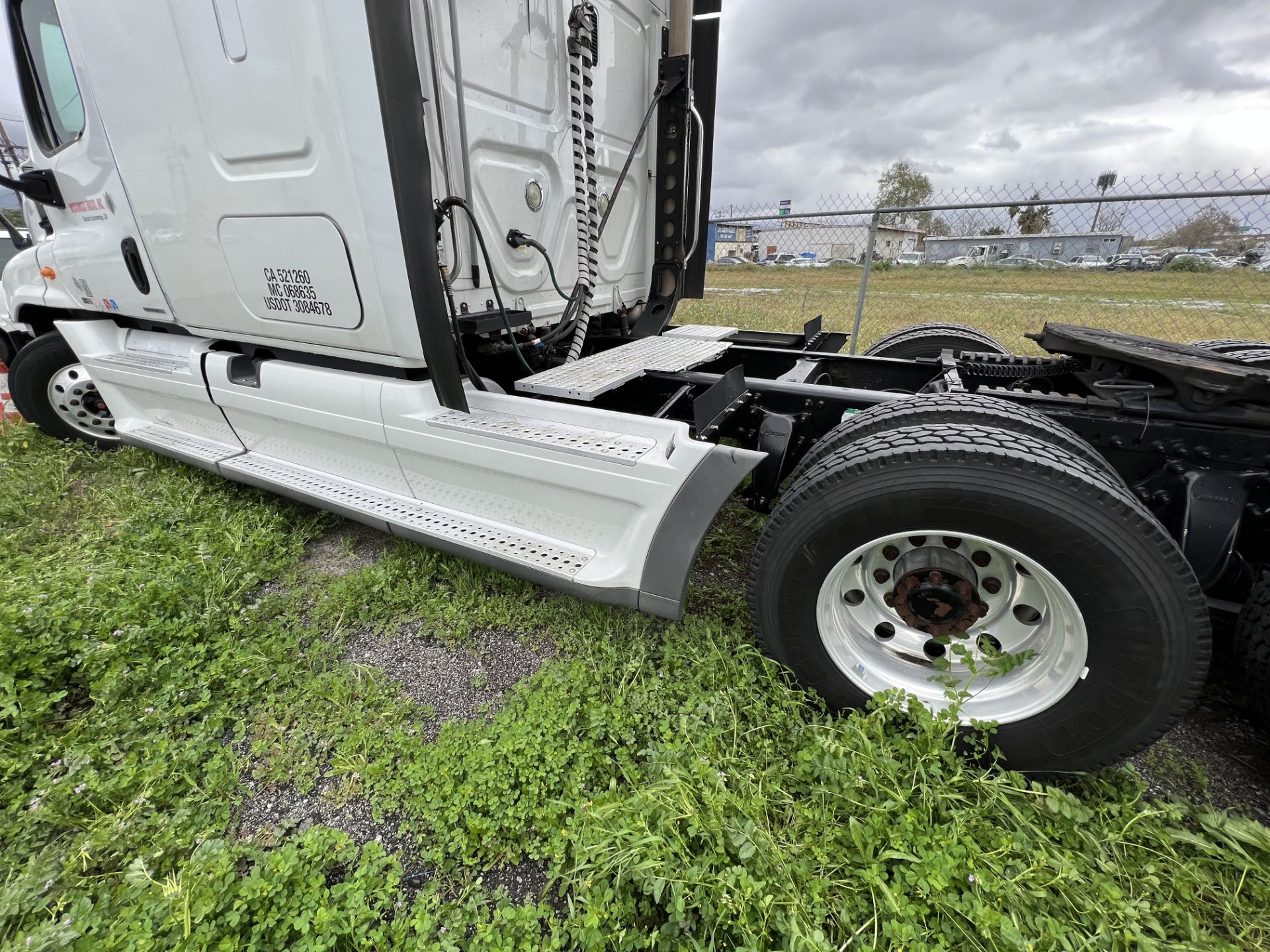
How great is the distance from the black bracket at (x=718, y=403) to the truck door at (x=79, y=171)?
3152 millimetres

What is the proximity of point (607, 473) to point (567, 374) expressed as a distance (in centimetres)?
74

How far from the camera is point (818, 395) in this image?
2.37m

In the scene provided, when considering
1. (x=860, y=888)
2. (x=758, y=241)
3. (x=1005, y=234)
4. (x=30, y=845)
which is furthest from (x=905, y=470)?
(x=758, y=241)

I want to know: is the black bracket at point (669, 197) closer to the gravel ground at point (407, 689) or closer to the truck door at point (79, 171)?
the gravel ground at point (407, 689)

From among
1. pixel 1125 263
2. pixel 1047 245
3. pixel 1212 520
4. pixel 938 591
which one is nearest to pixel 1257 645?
pixel 1212 520

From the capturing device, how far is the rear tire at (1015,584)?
1.54 metres

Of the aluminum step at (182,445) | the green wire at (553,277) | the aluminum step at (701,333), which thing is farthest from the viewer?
the aluminum step at (701,333)

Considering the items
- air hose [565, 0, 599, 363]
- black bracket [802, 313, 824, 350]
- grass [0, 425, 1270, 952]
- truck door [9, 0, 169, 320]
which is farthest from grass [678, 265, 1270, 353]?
truck door [9, 0, 169, 320]

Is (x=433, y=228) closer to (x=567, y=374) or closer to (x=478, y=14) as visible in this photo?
(x=567, y=374)

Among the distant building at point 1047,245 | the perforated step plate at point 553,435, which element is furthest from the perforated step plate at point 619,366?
the distant building at point 1047,245

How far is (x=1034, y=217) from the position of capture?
21.1ft

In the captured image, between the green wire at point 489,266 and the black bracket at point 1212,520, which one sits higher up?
the green wire at point 489,266

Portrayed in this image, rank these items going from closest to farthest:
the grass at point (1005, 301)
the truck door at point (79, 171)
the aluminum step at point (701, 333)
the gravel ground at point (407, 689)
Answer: the gravel ground at point (407, 689), the truck door at point (79, 171), the aluminum step at point (701, 333), the grass at point (1005, 301)

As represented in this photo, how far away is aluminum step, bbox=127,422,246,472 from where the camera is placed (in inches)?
131
